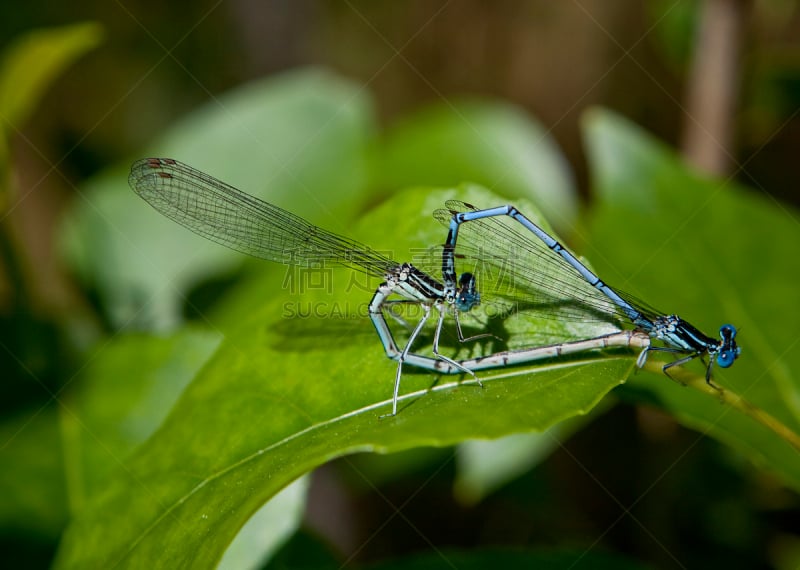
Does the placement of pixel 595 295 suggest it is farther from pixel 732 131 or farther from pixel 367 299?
pixel 732 131

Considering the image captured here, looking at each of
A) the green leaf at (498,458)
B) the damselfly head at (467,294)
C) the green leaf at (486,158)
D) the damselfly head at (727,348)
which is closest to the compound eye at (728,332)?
the damselfly head at (727,348)

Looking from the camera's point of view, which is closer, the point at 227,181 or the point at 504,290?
the point at 504,290

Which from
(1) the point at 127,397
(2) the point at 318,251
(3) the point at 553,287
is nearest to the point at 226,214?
(2) the point at 318,251

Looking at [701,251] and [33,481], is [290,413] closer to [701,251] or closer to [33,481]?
[33,481]

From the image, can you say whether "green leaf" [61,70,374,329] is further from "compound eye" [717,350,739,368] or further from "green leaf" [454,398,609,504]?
"compound eye" [717,350,739,368]

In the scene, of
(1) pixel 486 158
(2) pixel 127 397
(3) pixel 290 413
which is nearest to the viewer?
(3) pixel 290 413

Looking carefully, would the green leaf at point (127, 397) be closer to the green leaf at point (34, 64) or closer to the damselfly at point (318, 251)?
the damselfly at point (318, 251)

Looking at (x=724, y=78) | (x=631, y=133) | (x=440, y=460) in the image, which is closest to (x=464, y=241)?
(x=631, y=133)
